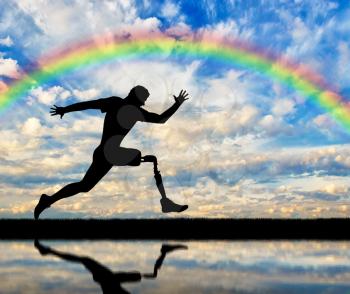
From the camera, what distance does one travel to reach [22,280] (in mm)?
9383

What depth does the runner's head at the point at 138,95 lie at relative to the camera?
17.7 m

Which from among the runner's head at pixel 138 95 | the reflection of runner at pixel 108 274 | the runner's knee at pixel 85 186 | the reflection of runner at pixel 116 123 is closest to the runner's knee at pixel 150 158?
the reflection of runner at pixel 116 123

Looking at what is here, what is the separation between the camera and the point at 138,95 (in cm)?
1775

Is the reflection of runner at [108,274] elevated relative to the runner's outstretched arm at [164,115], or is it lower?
lower

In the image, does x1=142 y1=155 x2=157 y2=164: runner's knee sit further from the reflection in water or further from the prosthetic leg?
the reflection in water

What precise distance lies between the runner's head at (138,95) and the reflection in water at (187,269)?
4699 millimetres

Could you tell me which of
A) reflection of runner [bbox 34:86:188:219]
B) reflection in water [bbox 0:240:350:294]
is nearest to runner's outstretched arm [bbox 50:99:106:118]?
reflection of runner [bbox 34:86:188:219]

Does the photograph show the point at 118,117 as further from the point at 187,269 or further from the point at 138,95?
the point at 187,269

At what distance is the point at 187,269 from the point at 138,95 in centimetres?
797

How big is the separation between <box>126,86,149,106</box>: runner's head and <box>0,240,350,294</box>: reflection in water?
15.4ft

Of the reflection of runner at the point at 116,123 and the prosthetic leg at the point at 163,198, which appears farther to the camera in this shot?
the prosthetic leg at the point at 163,198

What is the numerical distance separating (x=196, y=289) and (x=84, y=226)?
22.1 m

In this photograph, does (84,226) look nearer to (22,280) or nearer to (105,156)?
(105,156)

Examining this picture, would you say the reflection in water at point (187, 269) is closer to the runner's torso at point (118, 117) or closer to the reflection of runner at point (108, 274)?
the reflection of runner at point (108, 274)
